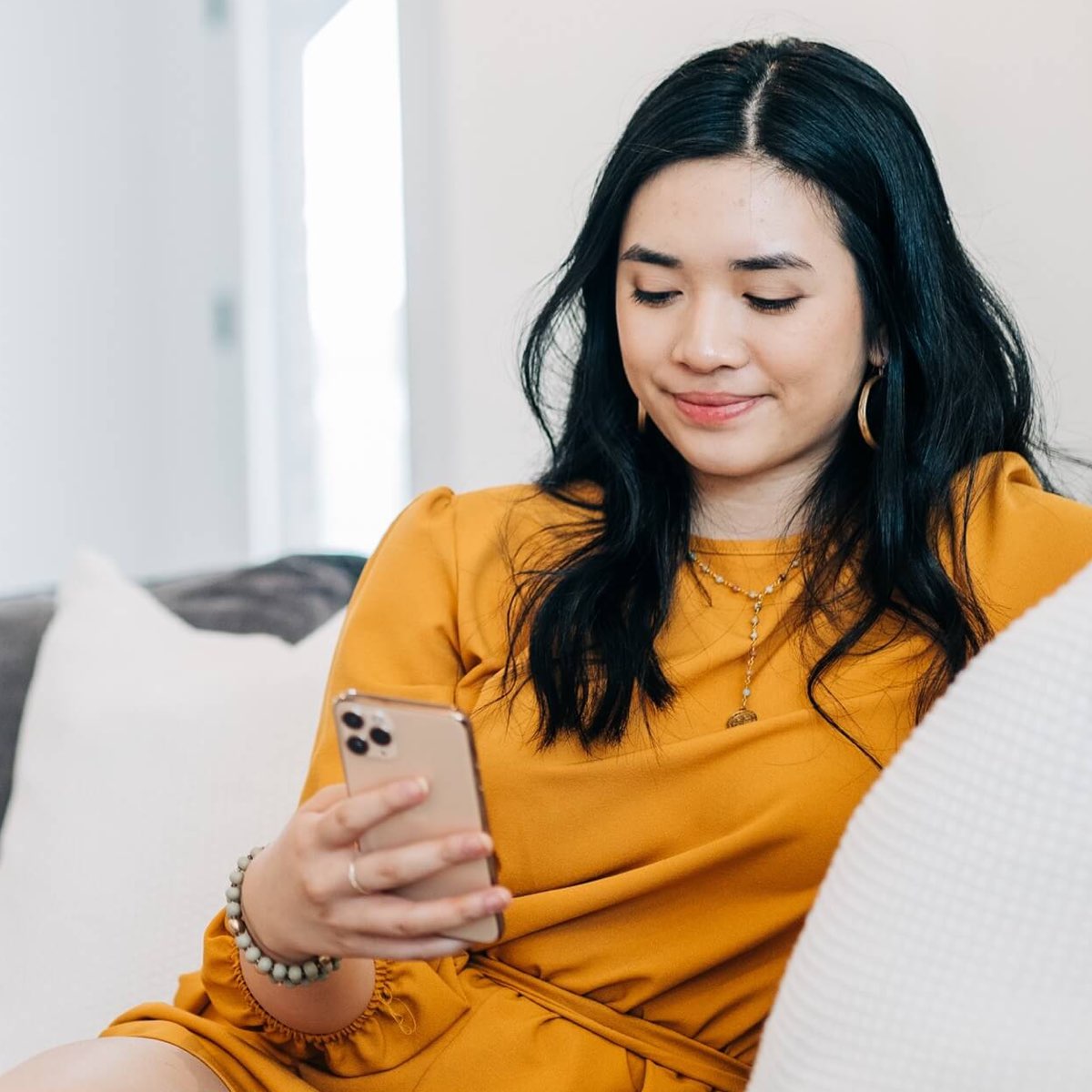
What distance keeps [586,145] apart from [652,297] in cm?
50

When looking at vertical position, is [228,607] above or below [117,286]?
below

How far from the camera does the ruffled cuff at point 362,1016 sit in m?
1.02

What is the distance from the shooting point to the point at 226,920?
1.01 metres

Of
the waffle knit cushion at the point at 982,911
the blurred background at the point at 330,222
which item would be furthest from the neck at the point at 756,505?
the waffle knit cushion at the point at 982,911

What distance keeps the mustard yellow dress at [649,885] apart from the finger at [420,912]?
8.4 inches

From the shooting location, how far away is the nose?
1.10 m

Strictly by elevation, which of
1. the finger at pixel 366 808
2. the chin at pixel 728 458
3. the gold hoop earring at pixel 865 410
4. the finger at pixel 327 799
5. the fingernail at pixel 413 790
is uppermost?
the gold hoop earring at pixel 865 410

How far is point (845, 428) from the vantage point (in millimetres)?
1245

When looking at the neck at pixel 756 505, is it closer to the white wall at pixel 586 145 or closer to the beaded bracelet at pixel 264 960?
the white wall at pixel 586 145

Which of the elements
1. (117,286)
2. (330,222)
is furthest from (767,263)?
(117,286)

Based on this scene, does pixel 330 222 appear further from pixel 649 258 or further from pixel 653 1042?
pixel 653 1042

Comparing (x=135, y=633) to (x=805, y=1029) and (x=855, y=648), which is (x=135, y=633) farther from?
(x=805, y=1029)

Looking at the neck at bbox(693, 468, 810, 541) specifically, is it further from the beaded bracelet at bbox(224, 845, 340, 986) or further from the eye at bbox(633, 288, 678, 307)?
the beaded bracelet at bbox(224, 845, 340, 986)

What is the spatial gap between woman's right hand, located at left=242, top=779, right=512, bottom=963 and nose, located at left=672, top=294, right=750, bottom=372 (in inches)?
17.6
